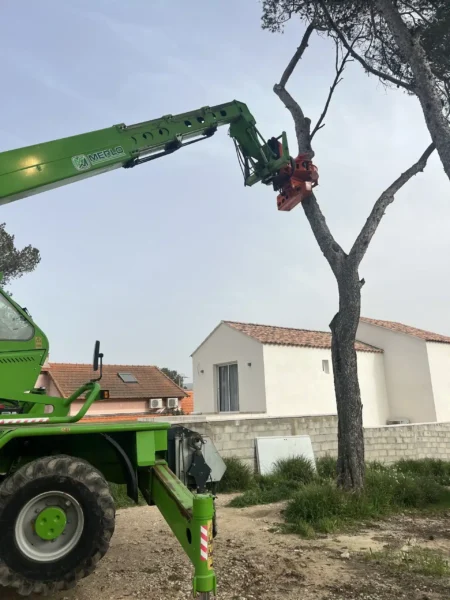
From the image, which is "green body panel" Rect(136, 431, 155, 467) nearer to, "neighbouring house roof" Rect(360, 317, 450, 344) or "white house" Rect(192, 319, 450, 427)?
"white house" Rect(192, 319, 450, 427)

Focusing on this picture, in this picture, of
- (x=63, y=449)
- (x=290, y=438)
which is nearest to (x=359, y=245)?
(x=290, y=438)

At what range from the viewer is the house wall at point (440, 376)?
17.5 meters

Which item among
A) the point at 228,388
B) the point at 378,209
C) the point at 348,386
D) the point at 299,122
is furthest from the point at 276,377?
the point at 299,122

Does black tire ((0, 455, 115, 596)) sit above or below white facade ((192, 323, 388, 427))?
below

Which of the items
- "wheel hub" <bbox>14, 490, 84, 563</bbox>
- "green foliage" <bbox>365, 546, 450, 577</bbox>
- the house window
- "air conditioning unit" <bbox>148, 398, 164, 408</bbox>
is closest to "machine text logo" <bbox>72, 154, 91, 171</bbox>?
"wheel hub" <bbox>14, 490, 84, 563</bbox>

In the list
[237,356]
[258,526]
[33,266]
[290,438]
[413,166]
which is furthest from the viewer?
[237,356]

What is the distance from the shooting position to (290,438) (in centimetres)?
1077

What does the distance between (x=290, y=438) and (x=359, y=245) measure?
4579 mm

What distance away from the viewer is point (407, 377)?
1822 cm

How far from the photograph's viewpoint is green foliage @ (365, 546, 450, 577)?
4688 millimetres

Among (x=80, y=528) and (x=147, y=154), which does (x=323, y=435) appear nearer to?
(x=147, y=154)

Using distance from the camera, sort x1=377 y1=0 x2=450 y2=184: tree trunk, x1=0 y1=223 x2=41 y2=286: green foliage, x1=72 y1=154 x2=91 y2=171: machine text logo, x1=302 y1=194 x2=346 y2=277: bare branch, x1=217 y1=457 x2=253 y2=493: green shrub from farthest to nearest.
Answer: x1=0 y1=223 x2=41 y2=286: green foliage
x1=217 y1=457 x2=253 y2=493: green shrub
x1=302 y1=194 x2=346 y2=277: bare branch
x1=377 y1=0 x2=450 y2=184: tree trunk
x1=72 y1=154 x2=91 y2=171: machine text logo

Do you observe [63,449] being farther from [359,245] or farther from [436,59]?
[436,59]

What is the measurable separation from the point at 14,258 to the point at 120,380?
11.7 meters
